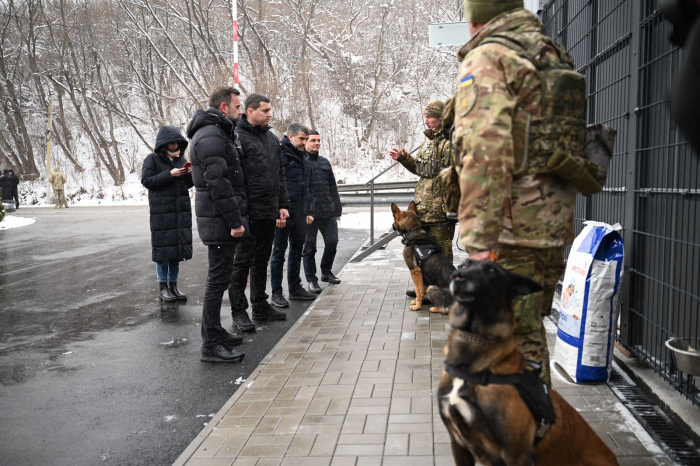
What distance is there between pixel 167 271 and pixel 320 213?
7.03 feet

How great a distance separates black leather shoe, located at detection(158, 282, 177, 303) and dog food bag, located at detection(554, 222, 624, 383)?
16.8ft

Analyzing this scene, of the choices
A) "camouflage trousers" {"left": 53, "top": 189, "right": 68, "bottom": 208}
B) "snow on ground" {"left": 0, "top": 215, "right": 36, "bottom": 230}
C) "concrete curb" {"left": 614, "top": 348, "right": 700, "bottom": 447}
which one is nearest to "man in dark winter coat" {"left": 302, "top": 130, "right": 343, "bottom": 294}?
"concrete curb" {"left": 614, "top": 348, "right": 700, "bottom": 447}

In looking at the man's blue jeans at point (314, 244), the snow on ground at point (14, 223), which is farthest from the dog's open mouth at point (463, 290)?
the snow on ground at point (14, 223)

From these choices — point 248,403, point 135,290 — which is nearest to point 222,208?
point 248,403

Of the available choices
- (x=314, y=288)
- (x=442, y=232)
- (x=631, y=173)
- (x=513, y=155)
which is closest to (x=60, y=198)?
(x=314, y=288)

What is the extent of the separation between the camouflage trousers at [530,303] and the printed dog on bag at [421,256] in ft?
11.7

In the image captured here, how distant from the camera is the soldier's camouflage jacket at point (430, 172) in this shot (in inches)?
248

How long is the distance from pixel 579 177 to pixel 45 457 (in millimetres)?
3240

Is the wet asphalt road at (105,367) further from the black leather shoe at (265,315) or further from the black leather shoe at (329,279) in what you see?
the black leather shoe at (329,279)

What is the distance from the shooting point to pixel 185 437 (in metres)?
3.57

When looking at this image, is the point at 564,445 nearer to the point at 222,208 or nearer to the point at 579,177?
the point at 579,177

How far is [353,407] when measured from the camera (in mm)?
3715

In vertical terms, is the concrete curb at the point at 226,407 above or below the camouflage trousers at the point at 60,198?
below

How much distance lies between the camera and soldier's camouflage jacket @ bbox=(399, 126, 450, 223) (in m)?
6.29
